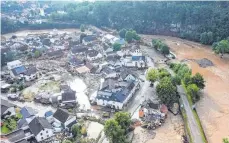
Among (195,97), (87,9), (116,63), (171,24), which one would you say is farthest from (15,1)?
(195,97)

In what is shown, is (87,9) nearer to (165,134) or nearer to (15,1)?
(15,1)

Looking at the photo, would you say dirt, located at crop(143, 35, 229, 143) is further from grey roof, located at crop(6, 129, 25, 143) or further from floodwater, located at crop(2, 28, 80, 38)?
floodwater, located at crop(2, 28, 80, 38)

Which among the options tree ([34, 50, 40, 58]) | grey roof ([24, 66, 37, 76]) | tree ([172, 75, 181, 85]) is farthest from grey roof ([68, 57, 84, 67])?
tree ([172, 75, 181, 85])

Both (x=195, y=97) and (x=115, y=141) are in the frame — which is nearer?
(x=115, y=141)

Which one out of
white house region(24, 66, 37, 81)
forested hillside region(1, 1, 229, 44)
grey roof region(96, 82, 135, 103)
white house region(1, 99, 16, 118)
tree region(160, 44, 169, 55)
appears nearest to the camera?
white house region(1, 99, 16, 118)

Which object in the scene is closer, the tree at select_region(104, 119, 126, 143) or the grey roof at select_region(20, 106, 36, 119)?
the tree at select_region(104, 119, 126, 143)

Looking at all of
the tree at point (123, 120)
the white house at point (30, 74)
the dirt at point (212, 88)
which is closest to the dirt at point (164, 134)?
the tree at point (123, 120)
